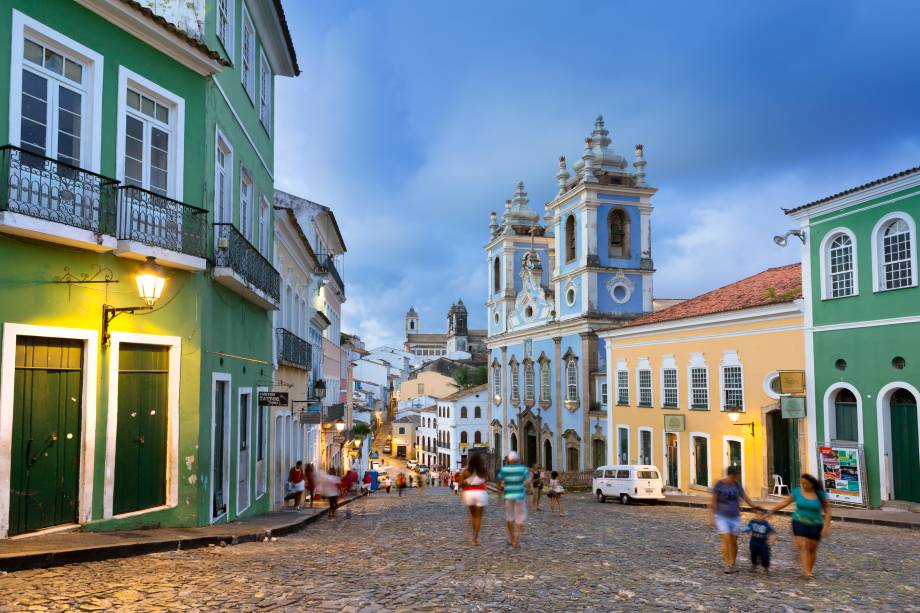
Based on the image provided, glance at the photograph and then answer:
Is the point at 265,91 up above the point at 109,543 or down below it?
above

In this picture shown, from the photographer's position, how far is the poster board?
62.8ft

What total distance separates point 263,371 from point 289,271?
5646 millimetres

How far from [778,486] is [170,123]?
19.2 metres

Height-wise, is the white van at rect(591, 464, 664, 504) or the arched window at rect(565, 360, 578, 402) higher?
the arched window at rect(565, 360, 578, 402)

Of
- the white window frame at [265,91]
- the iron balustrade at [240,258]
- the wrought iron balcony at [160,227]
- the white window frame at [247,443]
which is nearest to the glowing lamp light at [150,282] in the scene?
the wrought iron balcony at [160,227]

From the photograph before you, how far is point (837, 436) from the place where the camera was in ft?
67.2

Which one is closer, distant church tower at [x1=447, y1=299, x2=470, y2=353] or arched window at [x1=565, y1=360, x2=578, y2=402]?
arched window at [x1=565, y1=360, x2=578, y2=402]

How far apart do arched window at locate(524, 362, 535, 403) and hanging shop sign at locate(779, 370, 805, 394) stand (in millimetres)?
27638

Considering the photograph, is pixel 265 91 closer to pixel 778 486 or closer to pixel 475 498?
pixel 475 498

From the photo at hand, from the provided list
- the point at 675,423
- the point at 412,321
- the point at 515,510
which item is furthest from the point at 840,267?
the point at 412,321

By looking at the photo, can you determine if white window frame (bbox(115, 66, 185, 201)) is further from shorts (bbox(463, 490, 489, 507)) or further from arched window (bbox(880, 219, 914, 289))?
arched window (bbox(880, 219, 914, 289))

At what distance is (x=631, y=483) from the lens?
2428 cm

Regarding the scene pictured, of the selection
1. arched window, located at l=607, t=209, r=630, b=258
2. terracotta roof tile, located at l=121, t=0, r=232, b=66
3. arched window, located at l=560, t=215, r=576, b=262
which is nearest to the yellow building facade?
arched window, located at l=607, t=209, r=630, b=258

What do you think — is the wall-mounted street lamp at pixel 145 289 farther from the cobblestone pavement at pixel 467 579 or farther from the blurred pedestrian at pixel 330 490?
the blurred pedestrian at pixel 330 490
